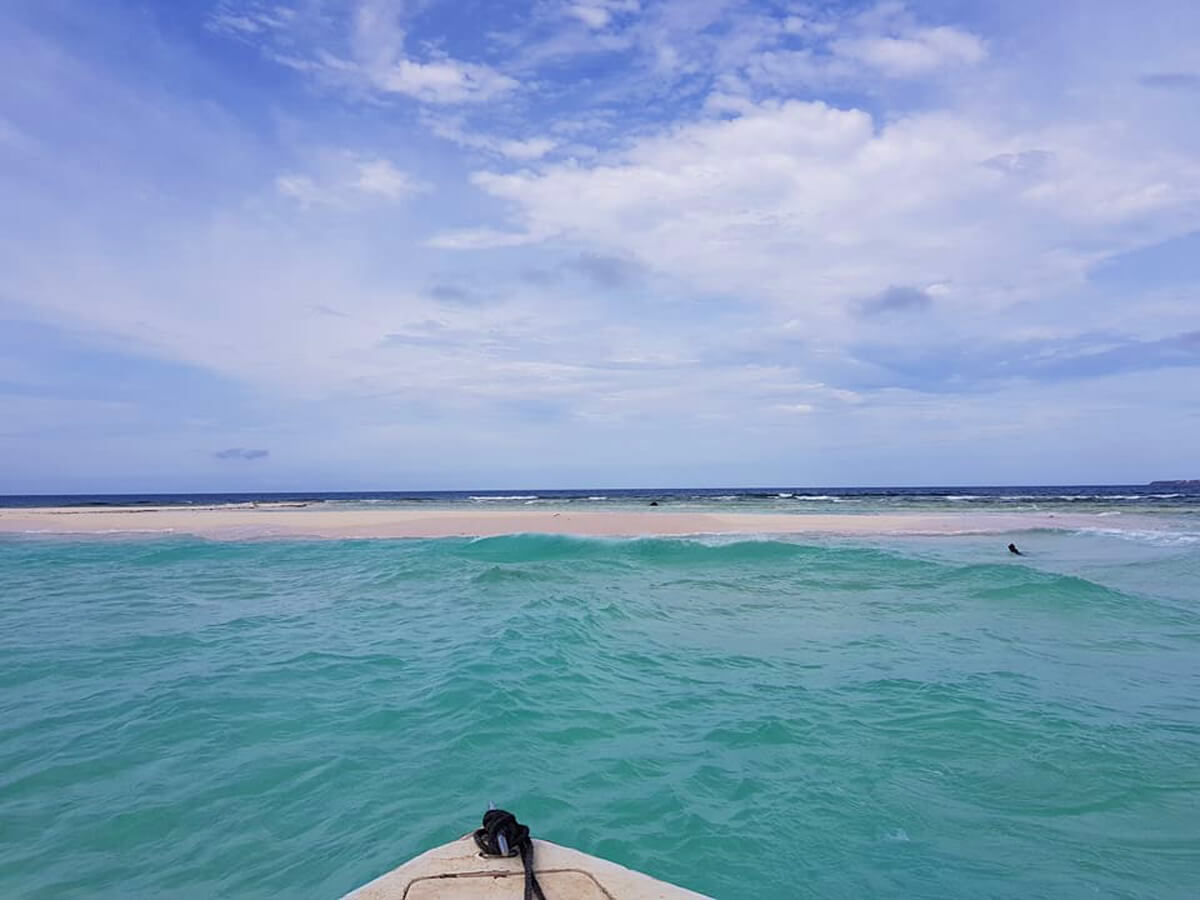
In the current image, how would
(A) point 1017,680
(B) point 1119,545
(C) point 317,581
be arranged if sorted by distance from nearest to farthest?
(A) point 1017,680 < (C) point 317,581 < (B) point 1119,545

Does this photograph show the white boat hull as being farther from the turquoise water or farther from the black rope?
the turquoise water

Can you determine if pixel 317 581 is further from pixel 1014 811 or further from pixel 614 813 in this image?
pixel 1014 811

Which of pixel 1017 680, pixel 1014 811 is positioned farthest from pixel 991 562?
pixel 1014 811

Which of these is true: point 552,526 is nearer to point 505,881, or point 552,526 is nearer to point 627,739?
point 627,739

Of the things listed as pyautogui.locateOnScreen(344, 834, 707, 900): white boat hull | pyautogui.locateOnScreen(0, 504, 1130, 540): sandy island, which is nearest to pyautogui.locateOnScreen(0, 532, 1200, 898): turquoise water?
pyautogui.locateOnScreen(344, 834, 707, 900): white boat hull

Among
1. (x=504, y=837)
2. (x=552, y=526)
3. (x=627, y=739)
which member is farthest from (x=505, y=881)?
(x=552, y=526)

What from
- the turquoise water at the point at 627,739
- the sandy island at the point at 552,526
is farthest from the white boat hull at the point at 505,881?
the sandy island at the point at 552,526

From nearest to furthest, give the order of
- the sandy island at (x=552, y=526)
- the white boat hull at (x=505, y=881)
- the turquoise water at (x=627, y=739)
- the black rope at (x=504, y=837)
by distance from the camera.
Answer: the white boat hull at (x=505, y=881) < the black rope at (x=504, y=837) < the turquoise water at (x=627, y=739) < the sandy island at (x=552, y=526)

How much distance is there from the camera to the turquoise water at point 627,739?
411cm

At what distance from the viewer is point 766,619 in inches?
418

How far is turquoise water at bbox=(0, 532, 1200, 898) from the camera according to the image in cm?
411

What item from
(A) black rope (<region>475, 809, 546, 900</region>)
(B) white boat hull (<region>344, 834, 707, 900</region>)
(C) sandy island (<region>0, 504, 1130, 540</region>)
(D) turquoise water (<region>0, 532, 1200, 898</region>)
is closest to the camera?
(B) white boat hull (<region>344, 834, 707, 900</region>)

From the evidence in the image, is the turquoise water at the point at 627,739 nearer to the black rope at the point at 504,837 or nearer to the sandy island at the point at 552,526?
the black rope at the point at 504,837

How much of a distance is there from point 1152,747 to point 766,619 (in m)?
5.35
